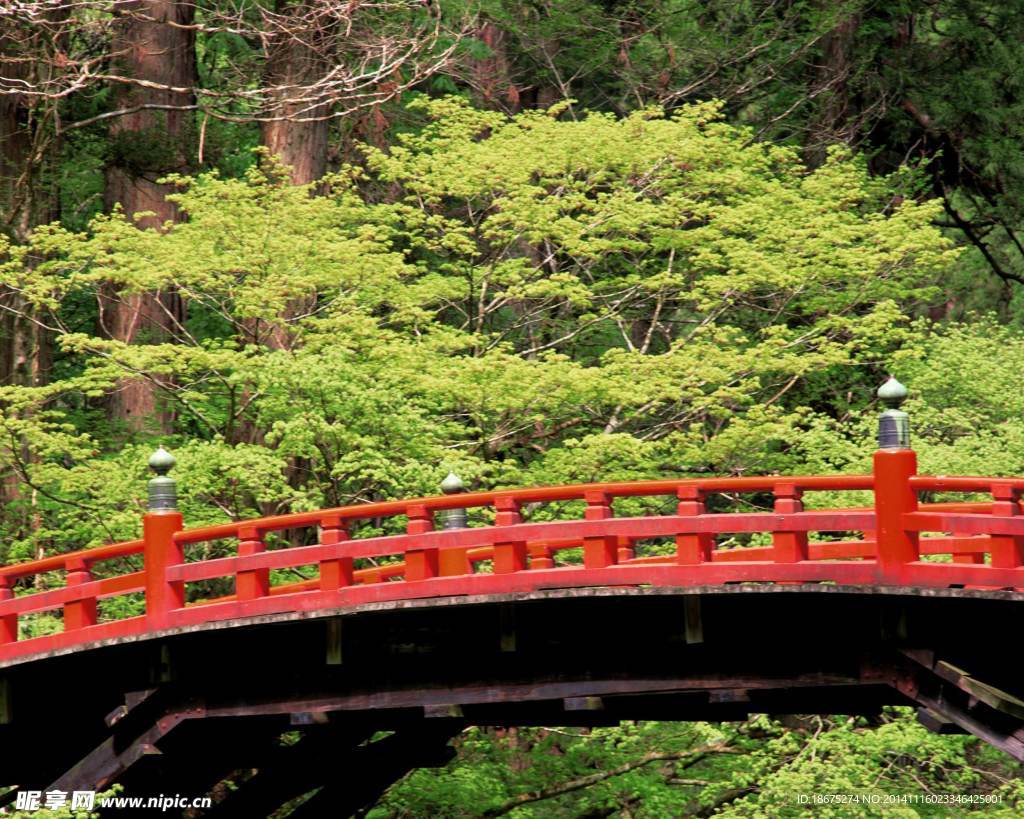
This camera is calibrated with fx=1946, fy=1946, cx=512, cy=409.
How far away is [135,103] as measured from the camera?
27.1m

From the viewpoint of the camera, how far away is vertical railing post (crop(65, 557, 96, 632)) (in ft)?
50.9

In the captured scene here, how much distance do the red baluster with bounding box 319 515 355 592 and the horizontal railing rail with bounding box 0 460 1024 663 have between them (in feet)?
0.03

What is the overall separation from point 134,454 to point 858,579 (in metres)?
10.5

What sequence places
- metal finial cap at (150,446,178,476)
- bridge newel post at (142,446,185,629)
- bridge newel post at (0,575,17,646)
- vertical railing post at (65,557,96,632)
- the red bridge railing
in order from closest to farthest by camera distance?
the red bridge railing < metal finial cap at (150,446,178,476) < bridge newel post at (142,446,185,629) < vertical railing post at (65,557,96,632) < bridge newel post at (0,575,17,646)

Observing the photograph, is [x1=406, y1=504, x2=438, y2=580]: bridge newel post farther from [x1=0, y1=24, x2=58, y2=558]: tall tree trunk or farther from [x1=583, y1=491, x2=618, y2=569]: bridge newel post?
[x1=0, y1=24, x2=58, y2=558]: tall tree trunk

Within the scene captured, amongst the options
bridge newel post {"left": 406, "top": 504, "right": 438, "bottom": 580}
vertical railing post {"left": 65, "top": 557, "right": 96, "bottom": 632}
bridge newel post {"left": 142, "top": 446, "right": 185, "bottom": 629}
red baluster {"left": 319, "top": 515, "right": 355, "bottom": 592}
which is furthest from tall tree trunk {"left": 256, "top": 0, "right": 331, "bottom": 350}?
bridge newel post {"left": 406, "top": 504, "right": 438, "bottom": 580}

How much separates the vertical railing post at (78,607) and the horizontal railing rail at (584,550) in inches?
0.6

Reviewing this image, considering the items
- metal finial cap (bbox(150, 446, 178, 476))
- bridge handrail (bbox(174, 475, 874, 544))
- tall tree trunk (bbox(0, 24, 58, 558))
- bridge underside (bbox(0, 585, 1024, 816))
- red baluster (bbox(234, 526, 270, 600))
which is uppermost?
tall tree trunk (bbox(0, 24, 58, 558))

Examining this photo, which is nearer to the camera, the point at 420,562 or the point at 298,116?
the point at 420,562

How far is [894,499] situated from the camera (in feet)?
44.0

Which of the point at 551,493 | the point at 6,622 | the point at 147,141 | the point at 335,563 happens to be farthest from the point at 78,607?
the point at 147,141

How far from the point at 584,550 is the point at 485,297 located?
381 inches

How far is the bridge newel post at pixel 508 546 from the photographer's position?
46.9 feet

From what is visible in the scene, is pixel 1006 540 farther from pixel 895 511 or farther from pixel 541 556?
pixel 541 556
